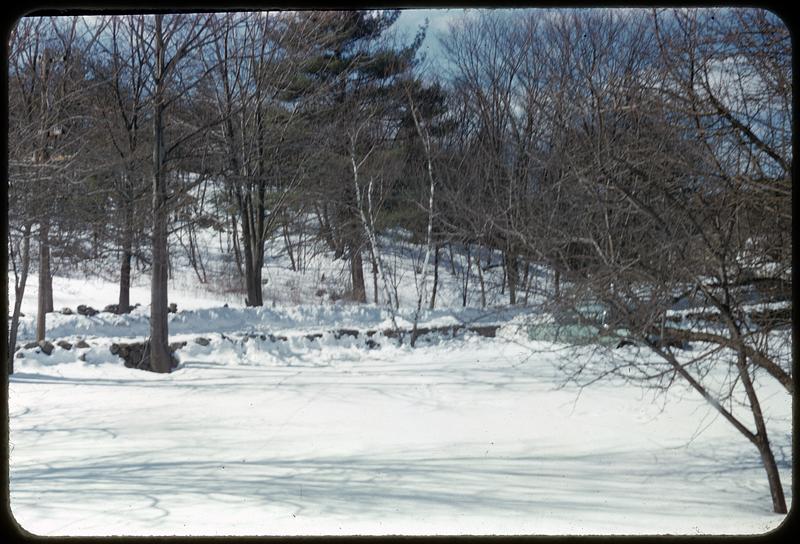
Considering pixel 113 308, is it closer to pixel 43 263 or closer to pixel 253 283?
pixel 253 283

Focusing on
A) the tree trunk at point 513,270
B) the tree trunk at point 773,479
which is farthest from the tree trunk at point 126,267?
the tree trunk at point 773,479

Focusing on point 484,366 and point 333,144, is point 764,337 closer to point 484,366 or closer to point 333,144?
Result: point 484,366

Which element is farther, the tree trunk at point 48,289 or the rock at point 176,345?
the rock at point 176,345

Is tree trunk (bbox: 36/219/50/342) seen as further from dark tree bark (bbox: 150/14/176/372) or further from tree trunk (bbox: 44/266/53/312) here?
dark tree bark (bbox: 150/14/176/372)

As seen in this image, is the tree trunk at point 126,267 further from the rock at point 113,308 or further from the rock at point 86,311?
the rock at point 86,311

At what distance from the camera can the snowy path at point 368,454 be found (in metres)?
4.01

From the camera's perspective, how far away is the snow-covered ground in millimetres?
4031

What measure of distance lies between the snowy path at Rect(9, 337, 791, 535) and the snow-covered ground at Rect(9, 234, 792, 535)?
0.07 feet

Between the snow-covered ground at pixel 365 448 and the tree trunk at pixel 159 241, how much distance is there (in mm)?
340

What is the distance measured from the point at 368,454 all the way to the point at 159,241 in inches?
189

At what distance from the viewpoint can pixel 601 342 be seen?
457 cm

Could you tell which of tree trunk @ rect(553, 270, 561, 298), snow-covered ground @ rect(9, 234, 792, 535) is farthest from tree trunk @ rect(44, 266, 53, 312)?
tree trunk @ rect(553, 270, 561, 298)

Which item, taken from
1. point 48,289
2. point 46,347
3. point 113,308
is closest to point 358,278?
point 113,308

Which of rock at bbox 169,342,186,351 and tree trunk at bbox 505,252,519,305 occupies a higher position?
tree trunk at bbox 505,252,519,305
